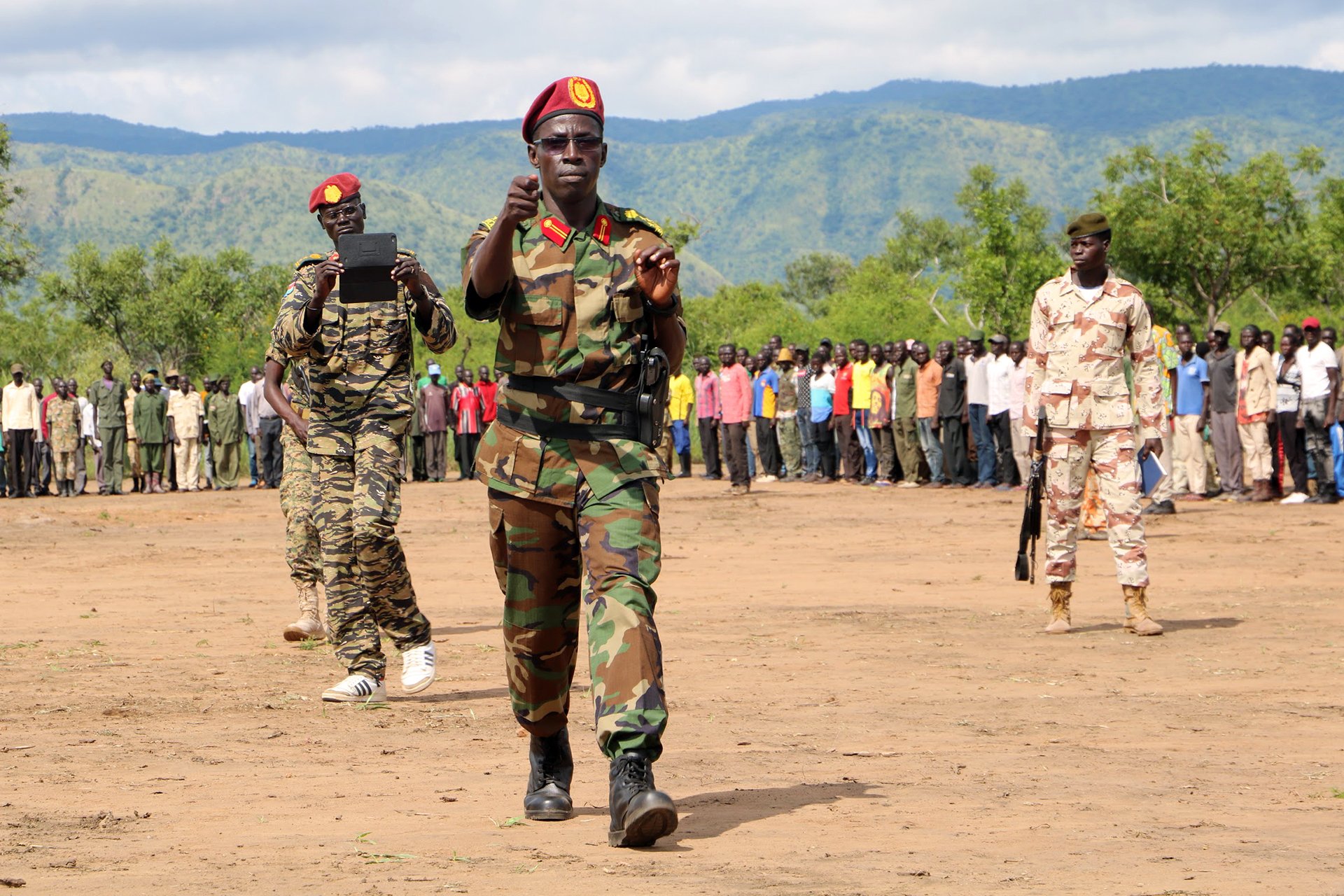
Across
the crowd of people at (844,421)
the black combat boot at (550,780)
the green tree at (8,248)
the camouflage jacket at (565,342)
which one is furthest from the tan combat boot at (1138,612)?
the green tree at (8,248)

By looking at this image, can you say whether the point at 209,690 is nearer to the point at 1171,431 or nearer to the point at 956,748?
the point at 956,748

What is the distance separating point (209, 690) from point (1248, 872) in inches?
212

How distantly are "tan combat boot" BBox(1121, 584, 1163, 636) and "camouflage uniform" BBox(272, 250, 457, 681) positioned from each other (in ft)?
14.8

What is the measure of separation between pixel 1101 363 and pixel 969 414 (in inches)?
529

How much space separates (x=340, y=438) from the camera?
7.66 meters

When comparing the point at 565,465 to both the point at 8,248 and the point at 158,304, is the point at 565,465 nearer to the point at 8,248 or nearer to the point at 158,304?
the point at 8,248

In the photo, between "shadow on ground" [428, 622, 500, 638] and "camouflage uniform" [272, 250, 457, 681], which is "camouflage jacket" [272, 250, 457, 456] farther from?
"shadow on ground" [428, 622, 500, 638]

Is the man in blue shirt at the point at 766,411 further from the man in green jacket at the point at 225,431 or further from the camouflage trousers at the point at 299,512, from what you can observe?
the camouflage trousers at the point at 299,512

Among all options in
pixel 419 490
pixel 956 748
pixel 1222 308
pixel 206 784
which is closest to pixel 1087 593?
pixel 956 748

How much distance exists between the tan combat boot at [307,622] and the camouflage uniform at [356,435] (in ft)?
7.48

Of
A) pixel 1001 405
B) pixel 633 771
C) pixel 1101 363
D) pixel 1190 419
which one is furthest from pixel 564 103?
pixel 1001 405

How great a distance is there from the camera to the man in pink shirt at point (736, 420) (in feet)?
79.1

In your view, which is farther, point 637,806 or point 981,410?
point 981,410

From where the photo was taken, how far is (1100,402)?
9719 mm
